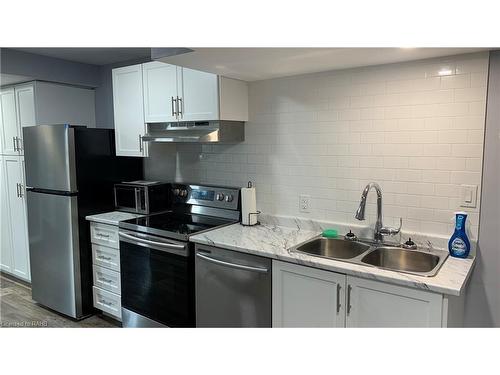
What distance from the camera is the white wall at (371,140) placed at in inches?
80.2

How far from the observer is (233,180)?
3.02 meters

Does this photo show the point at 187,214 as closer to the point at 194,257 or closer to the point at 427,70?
the point at 194,257

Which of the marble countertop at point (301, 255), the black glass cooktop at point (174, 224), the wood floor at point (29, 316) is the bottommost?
the wood floor at point (29, 316)

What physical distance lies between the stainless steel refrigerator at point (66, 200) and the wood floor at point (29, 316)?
77 mm

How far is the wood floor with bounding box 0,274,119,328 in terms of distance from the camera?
10.4 ft

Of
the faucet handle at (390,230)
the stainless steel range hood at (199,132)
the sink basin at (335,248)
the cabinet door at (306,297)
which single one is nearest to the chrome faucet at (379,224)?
the faucet handle at (390,230)

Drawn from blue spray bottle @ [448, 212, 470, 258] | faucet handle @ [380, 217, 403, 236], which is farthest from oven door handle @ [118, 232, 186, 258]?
blue spray bottle @ [448, 212, 470, 258]

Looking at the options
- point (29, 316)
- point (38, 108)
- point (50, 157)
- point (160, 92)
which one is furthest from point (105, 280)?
point (38, 108)

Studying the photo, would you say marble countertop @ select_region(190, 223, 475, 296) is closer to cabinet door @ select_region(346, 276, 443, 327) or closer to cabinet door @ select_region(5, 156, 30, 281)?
cabinet door @ select_region(346, 276, 443, 327)

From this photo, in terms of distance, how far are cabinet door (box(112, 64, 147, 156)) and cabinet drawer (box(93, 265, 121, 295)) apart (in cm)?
99

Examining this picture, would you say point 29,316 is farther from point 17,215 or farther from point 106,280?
point 17,215

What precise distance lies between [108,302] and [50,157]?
129 cm

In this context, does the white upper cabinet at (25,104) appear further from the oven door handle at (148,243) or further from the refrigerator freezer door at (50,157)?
the oven door handle at (148,243)

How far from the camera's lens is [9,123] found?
4020 millimetres
